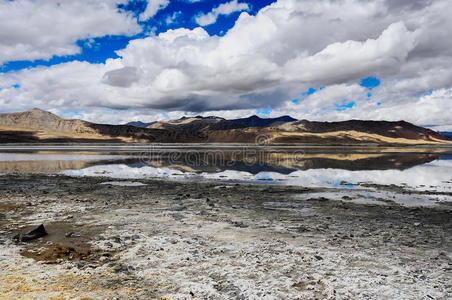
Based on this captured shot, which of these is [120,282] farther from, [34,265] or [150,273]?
[34,265]

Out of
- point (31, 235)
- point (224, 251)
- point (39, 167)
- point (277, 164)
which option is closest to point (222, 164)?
point (277, 164)

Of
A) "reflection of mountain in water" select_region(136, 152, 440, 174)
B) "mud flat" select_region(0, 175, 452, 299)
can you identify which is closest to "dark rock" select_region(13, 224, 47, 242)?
"mud flat" select_region(0, 175, 452, 299)

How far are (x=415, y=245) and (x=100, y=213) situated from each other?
9261 mm

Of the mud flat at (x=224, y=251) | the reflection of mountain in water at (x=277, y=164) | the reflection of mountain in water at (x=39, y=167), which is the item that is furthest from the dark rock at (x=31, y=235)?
the reflection of mountain in water at (x=39, y=167)

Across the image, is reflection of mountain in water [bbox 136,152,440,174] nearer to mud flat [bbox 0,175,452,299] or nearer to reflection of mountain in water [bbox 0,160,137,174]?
reflection of mountain in water [bbox 0,160,137,174]

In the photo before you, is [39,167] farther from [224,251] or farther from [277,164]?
[224,251]

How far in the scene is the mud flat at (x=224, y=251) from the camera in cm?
482

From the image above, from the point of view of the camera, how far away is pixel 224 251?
21.1 ft

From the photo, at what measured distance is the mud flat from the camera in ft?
15.8

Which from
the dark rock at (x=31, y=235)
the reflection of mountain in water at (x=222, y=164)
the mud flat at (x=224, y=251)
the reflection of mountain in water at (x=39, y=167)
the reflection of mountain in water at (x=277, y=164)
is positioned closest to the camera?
the mud flat at (x=224, y=251)

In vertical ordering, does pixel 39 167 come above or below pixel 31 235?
below

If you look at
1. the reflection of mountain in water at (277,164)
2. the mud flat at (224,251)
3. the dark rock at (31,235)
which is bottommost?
the reflection of mountain in water at (277,164)

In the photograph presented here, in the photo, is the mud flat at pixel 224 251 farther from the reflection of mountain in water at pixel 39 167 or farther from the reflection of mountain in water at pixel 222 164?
the reflection of mountain in water at pixel 39 167

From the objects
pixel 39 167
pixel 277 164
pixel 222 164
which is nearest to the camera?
pixel 39 167
